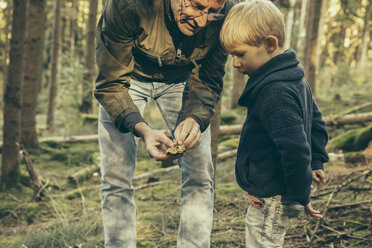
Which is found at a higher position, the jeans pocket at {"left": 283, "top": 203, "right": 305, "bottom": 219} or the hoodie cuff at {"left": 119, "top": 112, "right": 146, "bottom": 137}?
the hoodie cuff at {"left": 119, "top": 112, "right": 146, "bottom": 137}

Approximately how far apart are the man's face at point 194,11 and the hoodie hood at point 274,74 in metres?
0.49

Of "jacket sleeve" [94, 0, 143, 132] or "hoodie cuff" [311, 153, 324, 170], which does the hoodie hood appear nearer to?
"hoodie cuff" [311, 153, 324, 170]

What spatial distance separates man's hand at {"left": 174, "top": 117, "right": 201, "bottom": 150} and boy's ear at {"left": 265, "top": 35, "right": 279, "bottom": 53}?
0.67 metres

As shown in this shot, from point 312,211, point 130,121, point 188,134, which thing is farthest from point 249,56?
point 312,211

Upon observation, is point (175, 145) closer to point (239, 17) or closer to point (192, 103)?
point (192, 103)

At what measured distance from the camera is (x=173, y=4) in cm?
245

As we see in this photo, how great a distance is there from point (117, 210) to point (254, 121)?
3.61ft

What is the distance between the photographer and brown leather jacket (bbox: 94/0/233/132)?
242cm

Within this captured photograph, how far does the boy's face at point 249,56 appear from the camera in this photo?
2.20 meters

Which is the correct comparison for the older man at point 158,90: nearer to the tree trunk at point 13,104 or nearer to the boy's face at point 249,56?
the boy's face at point 249,56

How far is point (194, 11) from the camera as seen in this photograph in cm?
237

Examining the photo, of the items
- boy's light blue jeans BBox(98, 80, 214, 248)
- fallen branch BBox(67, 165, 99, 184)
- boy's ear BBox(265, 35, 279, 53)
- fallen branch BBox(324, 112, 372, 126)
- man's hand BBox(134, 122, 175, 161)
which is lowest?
fallen branch BBox(67, 165, 99, 184)

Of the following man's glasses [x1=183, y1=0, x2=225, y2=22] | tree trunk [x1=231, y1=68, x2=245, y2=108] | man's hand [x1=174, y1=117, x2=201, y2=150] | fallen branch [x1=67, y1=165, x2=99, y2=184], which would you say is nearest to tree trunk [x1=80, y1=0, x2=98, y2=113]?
tree trunk [x1=231, y1=68, x2=245, y2=108]

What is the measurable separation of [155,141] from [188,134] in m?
0.26
